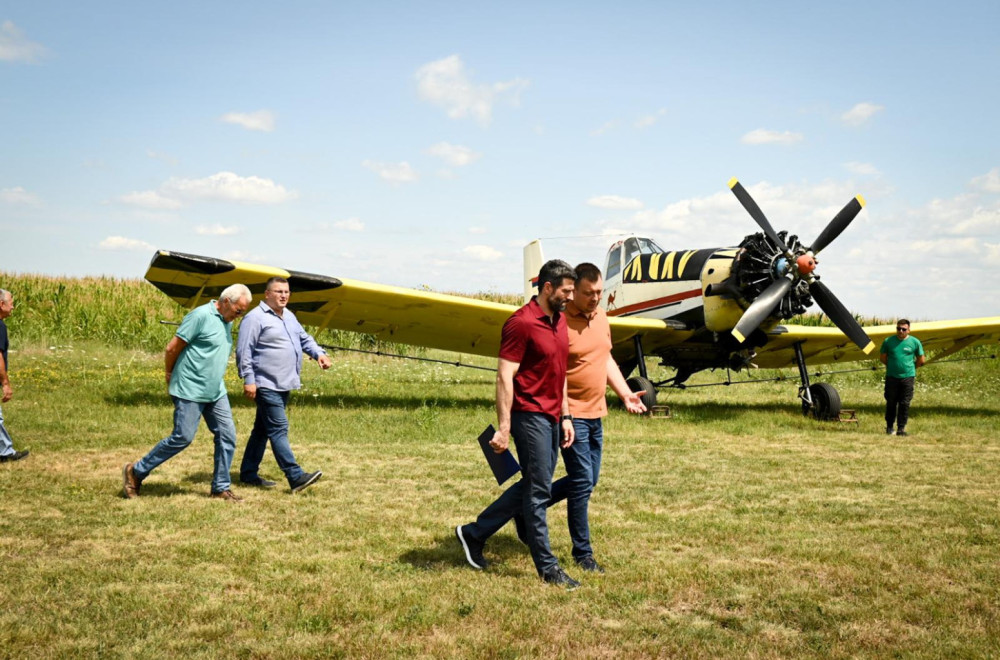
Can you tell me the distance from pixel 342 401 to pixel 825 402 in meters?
7.88

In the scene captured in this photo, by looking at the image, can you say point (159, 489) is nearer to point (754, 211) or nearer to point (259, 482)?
point (259, 482)

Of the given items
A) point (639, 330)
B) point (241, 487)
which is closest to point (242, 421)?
point (241, 487)

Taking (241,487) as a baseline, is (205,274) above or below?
above

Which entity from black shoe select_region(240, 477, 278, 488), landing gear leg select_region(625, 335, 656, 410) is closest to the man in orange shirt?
black shoe select_region(240, 477, 278, 488)

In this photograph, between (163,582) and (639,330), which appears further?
(639,330)

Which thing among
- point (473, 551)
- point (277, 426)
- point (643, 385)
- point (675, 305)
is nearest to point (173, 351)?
point (277, 426)

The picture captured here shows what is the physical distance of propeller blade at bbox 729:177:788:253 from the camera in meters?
12.0

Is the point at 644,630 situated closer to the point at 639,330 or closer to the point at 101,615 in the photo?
the point at 101,615

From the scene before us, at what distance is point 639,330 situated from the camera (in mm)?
13195

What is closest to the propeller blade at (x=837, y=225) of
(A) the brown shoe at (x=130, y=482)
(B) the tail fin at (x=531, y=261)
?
(B) the tail fin at (x=531, y=261)

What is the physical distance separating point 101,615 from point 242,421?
7149 millimetres

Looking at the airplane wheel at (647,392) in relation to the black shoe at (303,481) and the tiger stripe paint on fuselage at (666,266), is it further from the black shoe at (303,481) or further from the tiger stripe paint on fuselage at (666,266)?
the black shoe at (303,481)

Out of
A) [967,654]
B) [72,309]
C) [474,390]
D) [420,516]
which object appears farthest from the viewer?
[72,309]

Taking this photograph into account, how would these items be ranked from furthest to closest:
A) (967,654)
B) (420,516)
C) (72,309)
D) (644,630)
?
(72,309) < (420,516) < (644,630) < (967,654)
